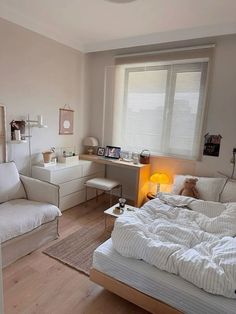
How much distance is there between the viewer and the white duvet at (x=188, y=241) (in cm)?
133

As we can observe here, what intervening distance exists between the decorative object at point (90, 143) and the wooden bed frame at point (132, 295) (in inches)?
96.1

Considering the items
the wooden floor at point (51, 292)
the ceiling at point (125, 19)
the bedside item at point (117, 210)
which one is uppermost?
the ceiling at point (125, 19)

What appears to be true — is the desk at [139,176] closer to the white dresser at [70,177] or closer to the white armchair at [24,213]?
the white dresser at [70,177]

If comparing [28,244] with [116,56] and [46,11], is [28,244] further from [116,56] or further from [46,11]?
[116,56]

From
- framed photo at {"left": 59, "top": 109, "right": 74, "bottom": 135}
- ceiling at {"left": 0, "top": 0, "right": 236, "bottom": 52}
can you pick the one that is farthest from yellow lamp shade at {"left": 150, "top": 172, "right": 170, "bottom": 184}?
ceiling at {"left": 0, "top": 0, "right": 236, "bottom": 52}

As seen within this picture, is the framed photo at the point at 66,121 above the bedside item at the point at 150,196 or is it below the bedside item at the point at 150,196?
above

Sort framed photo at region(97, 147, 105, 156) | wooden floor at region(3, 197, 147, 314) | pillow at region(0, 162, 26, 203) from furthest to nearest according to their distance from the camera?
framed photo at region(97, 147, 105, 156), pillow at region(0, 162, 26, 203), wooden floor at region(3, 197, 147, 314)

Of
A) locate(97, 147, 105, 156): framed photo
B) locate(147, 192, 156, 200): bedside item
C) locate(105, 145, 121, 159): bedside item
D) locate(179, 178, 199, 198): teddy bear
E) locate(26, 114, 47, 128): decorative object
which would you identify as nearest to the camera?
locate(179, 178, 199, 198): teddy bear

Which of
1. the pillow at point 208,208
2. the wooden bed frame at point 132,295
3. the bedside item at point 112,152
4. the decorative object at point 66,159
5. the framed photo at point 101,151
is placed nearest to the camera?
the wooden bed frame at point 132,295

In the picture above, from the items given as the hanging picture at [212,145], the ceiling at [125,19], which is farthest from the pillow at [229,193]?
the ceiling at [125,19]

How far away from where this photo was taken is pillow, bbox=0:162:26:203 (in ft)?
7.87

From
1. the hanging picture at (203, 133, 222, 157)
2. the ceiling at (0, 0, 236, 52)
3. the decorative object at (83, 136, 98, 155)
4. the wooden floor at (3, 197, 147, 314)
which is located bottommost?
the wooden floor at (3, 197, 147, 314)

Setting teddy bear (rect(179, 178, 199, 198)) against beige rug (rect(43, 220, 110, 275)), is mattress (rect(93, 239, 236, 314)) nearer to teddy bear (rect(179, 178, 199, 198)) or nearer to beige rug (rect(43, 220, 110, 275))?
beige rug (rect(43, 220, 110, 275))

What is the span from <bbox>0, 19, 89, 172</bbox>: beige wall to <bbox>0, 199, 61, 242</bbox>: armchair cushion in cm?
77
